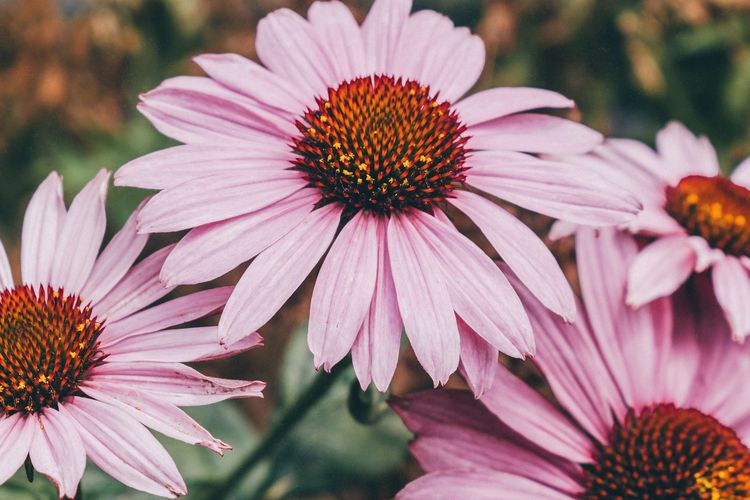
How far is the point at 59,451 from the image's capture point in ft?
1.85

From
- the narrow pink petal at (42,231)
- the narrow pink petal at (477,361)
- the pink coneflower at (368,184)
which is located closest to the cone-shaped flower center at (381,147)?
the pink coneflower at (368,184)

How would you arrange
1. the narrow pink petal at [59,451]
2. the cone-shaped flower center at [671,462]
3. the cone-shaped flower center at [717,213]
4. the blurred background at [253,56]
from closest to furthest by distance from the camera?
the narrow pink petal at [59,451] < the cone-shaped flower center at [671,462] < the cone-shaped flower center at [717,213] < the blurred background at [253,56]

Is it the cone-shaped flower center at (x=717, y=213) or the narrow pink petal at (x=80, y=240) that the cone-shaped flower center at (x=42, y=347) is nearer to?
the narrow pink petal at (x=80, y=240)

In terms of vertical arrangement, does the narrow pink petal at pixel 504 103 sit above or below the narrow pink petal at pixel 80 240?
above

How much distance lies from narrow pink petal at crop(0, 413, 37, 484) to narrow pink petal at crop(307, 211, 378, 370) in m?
0.23

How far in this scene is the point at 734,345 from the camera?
2.74 feet

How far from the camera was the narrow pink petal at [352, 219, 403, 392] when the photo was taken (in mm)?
583

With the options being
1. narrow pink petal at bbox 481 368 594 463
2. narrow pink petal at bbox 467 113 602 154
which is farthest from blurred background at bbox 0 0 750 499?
narrow pink petal at bbox 467 113 602 154

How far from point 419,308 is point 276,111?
26cm

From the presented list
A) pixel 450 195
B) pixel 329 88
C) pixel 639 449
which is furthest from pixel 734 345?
pixel 329 88

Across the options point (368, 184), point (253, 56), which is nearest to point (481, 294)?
point (368, 184)

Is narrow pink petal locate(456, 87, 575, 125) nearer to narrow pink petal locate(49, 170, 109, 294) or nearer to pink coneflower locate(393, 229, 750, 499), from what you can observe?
pink coneflower locate(393, 229, 750, 499)

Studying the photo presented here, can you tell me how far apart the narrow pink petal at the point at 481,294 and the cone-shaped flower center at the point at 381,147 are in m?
0.06

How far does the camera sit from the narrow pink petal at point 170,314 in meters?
0.65
